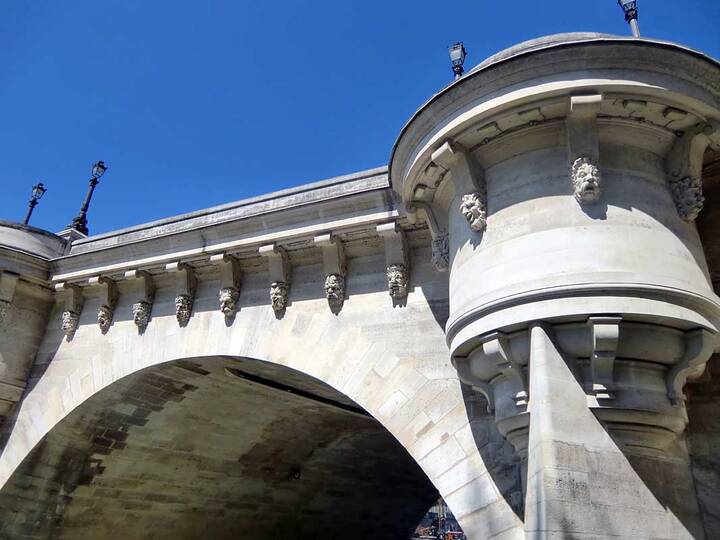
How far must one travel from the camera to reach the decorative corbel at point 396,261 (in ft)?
24.4

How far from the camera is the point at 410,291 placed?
7.54 metres

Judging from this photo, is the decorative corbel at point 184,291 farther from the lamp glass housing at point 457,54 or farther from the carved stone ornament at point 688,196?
the carved stone ornament at point 688,196

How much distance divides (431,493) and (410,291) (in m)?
13.3

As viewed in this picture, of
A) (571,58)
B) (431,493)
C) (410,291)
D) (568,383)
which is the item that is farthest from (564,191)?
(431,493)

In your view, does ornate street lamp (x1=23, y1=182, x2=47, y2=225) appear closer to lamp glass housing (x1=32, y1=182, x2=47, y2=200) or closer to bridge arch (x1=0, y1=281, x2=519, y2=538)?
lamp glass housing (x1=32, y1=182, x2=47, y2=200)

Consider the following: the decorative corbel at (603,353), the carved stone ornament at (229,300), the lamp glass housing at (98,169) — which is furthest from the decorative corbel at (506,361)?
the lamp glass housing at (98,169)

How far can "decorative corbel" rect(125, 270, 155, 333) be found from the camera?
9.84 metres

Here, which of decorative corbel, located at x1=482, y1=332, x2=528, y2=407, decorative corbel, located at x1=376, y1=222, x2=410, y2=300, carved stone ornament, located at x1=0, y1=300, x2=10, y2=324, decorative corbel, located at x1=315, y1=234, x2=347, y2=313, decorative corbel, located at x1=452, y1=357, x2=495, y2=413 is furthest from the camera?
carved stone ornament, located at x1=0, y1=300, x2=10, y2=324

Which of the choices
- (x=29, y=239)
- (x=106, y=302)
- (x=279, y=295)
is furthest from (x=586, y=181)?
(x=29, y=239)

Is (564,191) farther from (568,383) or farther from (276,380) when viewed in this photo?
(276,380)

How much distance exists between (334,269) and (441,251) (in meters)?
1.90

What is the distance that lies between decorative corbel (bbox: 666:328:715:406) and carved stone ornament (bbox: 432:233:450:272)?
260 cm

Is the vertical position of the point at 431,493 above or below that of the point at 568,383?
above

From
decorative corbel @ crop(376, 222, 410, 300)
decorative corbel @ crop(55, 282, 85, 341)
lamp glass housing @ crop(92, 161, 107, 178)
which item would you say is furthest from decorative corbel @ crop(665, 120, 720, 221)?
lamp glass housing @ crop(92, 161, 107, 178)
